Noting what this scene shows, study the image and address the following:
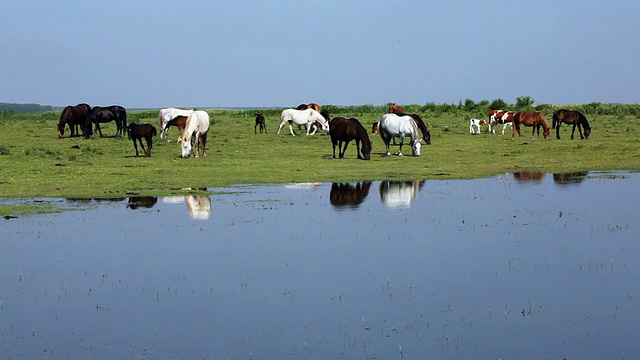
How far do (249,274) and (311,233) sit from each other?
3.67 m

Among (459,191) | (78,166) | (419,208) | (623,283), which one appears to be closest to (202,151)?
(78,166)

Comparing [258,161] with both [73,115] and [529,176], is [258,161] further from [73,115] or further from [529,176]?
[73,115]

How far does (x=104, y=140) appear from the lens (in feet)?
136

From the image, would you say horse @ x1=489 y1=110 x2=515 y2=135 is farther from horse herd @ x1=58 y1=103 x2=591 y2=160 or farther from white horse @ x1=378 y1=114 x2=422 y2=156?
white horse @ x1=378 y1=114 x2=422 y2=156

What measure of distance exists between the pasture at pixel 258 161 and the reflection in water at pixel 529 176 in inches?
30.3

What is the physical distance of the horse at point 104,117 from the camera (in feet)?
141

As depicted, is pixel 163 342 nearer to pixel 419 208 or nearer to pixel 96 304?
pixel 96 304

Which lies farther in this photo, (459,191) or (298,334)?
(459,191)

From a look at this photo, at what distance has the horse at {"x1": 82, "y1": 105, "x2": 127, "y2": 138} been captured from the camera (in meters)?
43.0

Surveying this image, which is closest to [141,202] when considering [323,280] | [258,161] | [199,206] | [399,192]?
[199,206]

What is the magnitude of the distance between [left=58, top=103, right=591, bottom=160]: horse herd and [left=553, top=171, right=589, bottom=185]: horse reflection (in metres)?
6.95

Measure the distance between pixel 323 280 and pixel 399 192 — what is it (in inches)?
431

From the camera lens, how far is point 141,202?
818 inches

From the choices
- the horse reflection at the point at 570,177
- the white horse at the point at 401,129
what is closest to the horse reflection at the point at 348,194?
the horse reflection at the point at 570,177
